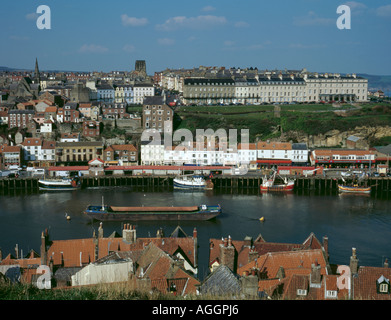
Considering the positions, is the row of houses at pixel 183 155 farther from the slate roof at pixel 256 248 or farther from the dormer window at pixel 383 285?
the dormer window at pixel 383 285

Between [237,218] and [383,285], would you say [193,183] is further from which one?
[383,285]

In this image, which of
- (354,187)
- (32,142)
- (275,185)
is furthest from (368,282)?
(32,142)

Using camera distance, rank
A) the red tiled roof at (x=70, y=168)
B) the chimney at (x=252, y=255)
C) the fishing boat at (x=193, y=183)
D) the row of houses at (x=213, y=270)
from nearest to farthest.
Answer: the row of houses at (x=213, y=270), the chimney at (x=252, y=255), the fishing boat at (x=193, y=183), the red tiled roof at (x=70, y=168)

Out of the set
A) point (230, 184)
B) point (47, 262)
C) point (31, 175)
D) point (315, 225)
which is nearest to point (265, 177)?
point (230, 184)

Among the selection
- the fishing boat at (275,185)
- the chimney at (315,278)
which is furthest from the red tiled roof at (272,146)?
the chimney at (315,278)

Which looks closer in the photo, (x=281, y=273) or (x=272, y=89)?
(x=281, y=273)

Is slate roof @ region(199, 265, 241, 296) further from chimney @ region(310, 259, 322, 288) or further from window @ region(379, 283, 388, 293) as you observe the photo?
window @ region(379, 283, 388, 293)
